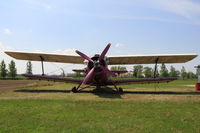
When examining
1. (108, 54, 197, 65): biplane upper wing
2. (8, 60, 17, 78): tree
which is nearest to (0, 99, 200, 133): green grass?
(108, 54, 197, 65): biplane upper wing

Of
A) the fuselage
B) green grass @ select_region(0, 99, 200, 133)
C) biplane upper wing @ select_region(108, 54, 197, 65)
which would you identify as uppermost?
biplane upper wing @ select_region(108, 54, 197, 65)

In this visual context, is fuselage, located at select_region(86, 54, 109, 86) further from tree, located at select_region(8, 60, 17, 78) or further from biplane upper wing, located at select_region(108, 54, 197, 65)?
tree, located at select_region(8, 60, 17, 78)

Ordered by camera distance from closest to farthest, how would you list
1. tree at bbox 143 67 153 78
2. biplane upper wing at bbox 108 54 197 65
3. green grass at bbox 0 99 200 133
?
green grass at bbox 0 99 200 133, biplane upper wing at bbox 108 54 197 65, tree at bbox 143 67 153 78

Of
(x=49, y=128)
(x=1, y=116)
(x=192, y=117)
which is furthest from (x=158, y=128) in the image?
(x=1, y=116)

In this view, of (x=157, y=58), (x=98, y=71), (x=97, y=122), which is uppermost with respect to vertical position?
(x=157, y=58)

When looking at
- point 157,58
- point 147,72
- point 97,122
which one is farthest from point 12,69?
point 97,122

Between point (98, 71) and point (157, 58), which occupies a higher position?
point (157, 58)

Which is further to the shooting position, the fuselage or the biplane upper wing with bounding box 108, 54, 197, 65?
the biplane upper wing with bounding box 108, 54, 197, 65

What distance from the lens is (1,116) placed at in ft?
20.2

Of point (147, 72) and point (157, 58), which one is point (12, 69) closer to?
point (147, 72)

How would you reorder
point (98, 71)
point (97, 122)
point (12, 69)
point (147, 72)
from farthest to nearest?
point (147, 72) → point (12, 69) → point (98, 71) → point (97, 122)

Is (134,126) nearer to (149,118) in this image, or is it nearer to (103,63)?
(149,118)

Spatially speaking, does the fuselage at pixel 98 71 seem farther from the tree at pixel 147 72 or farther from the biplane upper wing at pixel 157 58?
the tree at pixel 147 72

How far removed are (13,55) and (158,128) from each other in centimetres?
1583
